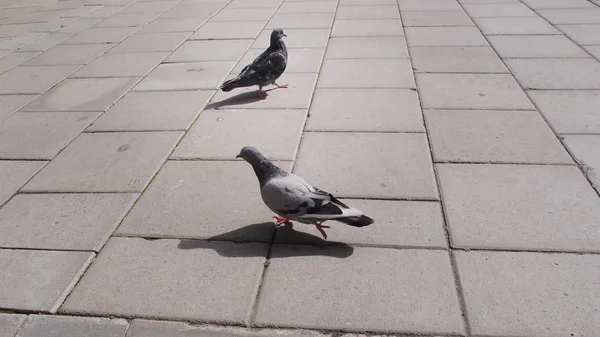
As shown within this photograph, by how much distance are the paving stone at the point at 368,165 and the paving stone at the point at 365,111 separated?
19 cm

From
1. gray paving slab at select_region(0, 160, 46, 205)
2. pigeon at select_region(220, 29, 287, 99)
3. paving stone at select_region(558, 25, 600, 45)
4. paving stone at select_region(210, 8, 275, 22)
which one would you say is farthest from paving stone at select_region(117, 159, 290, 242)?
paving stone at select_region(558, 25, 600, 45)

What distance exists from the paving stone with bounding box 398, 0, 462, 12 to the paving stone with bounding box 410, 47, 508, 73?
7.62 ft

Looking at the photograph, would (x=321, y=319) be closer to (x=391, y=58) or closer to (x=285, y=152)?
(x=285, y=152)

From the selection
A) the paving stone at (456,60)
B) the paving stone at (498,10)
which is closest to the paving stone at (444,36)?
the paving stone at (456,60)

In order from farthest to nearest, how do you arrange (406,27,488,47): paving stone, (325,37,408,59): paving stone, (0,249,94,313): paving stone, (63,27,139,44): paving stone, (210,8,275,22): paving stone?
1. (210,8,275,22): paving stone
2. (63,27,139,44): paving stone
3. (406,27,488,47): paving stone
4. (325,37,408,59): paving stone
5. (0,249,94,313): paving stone

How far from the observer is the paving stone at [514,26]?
770 cm

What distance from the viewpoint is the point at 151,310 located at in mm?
3000

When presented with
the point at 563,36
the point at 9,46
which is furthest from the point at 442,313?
the point at 9,46

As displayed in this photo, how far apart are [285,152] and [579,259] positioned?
2.52 meters

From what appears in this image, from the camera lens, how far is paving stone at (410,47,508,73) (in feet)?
21.0

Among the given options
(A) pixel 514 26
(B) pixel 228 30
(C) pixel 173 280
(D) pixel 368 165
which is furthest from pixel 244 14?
(C) pixel 173 280

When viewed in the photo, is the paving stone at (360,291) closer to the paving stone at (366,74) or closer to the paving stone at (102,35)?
the paving stone at (366,74)

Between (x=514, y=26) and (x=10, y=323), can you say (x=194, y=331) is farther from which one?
(x=514, y=26)

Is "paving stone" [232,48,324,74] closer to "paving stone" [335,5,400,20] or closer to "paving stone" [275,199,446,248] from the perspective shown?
"paving stone" [335,5,400,20]
